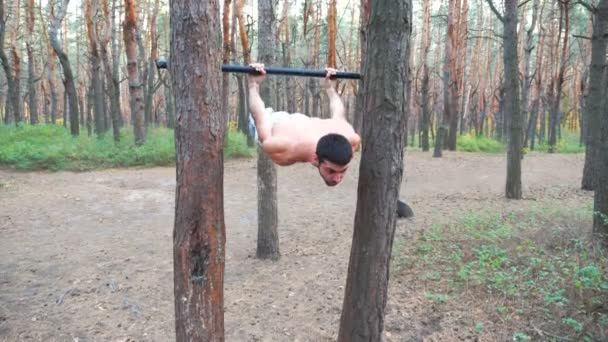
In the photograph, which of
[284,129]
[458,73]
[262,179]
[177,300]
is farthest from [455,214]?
[458,73]

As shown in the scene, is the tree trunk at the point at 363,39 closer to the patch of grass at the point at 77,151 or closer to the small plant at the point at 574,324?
the small plant at the point at 574,324

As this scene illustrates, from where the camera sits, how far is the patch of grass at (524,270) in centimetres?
378

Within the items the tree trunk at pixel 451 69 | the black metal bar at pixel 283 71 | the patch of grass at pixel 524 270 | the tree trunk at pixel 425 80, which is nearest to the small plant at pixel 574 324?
the patch of grass at pixel 524 270

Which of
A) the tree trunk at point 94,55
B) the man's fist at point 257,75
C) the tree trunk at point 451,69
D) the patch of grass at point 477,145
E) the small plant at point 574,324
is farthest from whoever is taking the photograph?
the patch of grass at point 477,145

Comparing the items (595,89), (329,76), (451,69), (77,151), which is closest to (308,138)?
(329,76)

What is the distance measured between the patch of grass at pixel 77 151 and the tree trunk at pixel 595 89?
1057cm

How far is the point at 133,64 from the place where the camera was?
529 inches

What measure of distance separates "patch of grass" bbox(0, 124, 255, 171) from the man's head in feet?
39.6

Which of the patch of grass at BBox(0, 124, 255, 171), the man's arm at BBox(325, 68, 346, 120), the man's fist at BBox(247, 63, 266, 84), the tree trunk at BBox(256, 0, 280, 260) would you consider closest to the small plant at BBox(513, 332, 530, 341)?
the man's arm at BBox(325, 68, 346, 120)

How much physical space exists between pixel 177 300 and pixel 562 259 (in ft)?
14.4

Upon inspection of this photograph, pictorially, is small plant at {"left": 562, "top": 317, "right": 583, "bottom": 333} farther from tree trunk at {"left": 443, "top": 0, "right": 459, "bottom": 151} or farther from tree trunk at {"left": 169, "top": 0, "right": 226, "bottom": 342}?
tree trunk at {"left": 443, "top": 0, "right": 459, "bottom": 151}

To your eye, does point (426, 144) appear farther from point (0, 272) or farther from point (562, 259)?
point (0, 272)

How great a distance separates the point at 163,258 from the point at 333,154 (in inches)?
166

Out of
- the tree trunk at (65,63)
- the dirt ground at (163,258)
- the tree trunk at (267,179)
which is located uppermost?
the tree trunk at (65,63)
